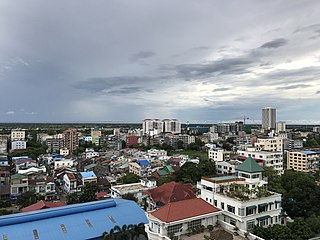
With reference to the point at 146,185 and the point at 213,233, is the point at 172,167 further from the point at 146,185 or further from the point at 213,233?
the point at 213,233

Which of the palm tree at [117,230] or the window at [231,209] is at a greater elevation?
the window at [231,209]

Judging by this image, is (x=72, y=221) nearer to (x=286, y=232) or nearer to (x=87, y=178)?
(x=286, y=232)

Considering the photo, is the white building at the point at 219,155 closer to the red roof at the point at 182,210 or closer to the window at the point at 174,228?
the red roof at the point at 182,210

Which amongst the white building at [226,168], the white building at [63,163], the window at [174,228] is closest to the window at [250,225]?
the window at [174,228]

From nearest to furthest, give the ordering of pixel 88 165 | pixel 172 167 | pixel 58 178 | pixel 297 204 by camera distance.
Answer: pixel 297 204, pixel 58 178, pixel 172 167, pixel 88 165

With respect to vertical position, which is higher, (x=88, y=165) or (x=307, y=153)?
(x=307, y=153)

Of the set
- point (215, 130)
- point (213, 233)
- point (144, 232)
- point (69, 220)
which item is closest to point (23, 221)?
point (69, 220)

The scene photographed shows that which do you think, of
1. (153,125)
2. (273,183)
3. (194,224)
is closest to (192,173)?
(273,183)
